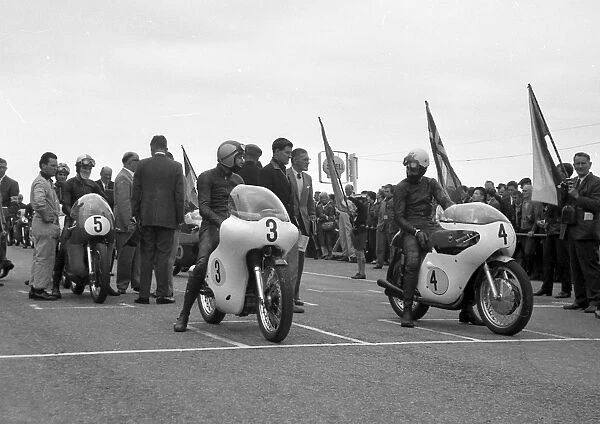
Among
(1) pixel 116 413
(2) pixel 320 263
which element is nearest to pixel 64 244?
(1) pixel 116 413

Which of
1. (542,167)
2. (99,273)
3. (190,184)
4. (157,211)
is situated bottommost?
(99,273)

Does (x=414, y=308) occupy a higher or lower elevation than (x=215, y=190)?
lower

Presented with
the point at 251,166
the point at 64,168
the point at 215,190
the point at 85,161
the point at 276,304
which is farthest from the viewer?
the point at 64,168

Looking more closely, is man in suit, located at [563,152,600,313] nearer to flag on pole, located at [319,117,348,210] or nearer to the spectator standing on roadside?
flag on pole, located at [319,117,348,210]

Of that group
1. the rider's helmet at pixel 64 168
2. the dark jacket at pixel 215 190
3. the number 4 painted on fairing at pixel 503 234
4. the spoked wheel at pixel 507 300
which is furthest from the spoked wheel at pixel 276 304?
the rider's helmet at pixel 64 168

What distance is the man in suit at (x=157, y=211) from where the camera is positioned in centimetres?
1265

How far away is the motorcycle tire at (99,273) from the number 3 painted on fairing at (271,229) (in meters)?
4.05

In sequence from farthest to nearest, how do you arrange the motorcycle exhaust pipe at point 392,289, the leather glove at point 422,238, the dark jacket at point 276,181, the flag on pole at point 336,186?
the flag on pole at point 336,186, the dark jacket at point 276,181, the motorcycle exhaust pipe at point 392,289, the leather glove at point 422,238

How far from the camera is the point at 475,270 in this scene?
10.2 meters

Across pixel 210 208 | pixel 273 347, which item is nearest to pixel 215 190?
pixel 210 208

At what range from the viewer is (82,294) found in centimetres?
1402

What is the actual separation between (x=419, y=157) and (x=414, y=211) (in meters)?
0.60

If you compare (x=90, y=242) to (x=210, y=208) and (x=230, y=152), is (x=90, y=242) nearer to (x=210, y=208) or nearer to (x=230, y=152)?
(x=210, y=208)

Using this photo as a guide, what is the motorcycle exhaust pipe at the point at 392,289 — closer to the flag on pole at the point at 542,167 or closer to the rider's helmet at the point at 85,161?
the flag on pole at the point at 542,167
